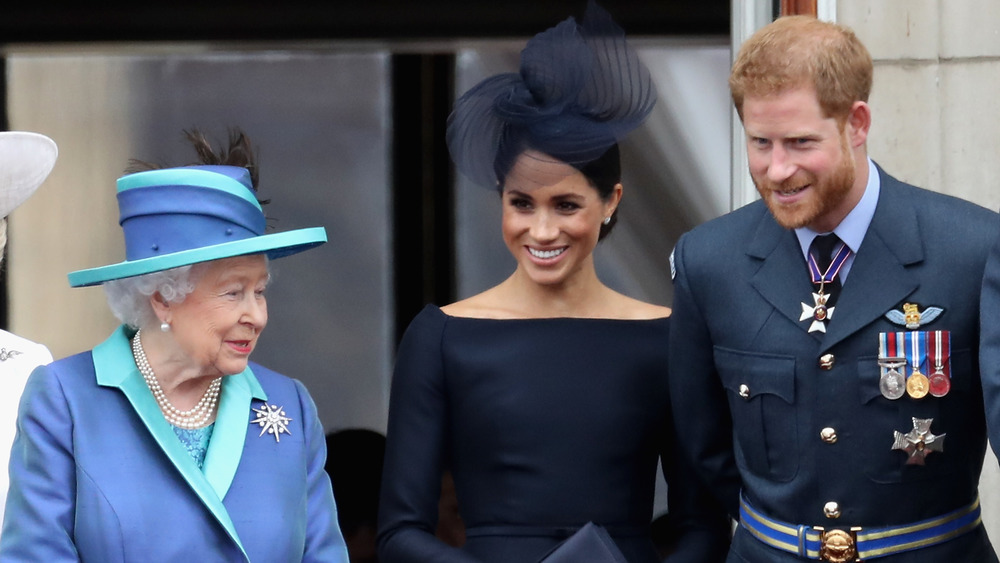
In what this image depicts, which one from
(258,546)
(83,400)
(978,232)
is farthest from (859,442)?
(83,400)

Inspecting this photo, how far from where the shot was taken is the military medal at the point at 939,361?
2988 mm

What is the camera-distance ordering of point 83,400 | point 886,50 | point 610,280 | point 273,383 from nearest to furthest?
1. point 83,400
2. point 273,383
3. point 886,50
4. point 610,280

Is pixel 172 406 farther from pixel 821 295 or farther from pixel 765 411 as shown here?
pixel 821 295

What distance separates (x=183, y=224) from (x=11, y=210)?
0.85m

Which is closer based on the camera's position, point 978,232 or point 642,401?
point 978,232

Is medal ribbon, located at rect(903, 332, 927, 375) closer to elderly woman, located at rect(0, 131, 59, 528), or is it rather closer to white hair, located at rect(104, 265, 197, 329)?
white hair, located at rect(104, 265, 197, 329)

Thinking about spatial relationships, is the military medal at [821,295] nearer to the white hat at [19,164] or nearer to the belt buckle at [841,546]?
the belt buckle at [841,546]

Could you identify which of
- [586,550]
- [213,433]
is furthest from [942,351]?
[213,433]

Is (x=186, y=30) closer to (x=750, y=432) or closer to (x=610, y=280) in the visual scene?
(x=610, y=280)

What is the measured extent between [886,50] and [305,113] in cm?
253

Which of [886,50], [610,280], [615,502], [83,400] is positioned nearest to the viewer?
[83,400]

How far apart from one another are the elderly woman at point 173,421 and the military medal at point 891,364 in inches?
43.0

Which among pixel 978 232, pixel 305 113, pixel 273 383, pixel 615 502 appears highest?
pixel 305 113

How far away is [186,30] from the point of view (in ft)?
19.3
